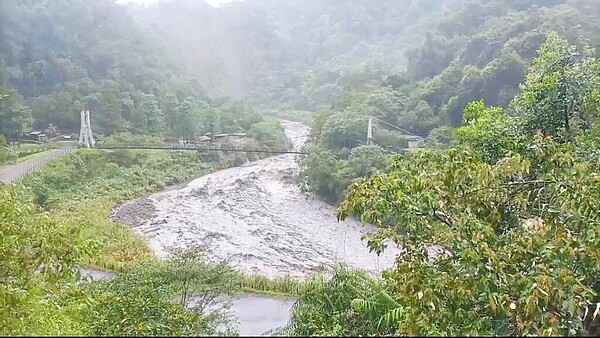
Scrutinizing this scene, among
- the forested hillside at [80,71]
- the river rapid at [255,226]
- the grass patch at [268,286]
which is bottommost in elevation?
the river rapid at [255,226]

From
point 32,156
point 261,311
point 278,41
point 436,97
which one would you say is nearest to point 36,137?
point 32,156

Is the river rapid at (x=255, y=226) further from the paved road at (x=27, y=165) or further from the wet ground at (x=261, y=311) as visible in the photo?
the paved road at (x=27, y=165)

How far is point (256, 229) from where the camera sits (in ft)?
41.7

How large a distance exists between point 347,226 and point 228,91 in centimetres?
3395

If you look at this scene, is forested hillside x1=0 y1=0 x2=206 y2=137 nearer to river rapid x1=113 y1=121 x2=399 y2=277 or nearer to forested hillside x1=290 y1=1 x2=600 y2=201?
river rapid x1=113 y1=121 x2=399 y2=277

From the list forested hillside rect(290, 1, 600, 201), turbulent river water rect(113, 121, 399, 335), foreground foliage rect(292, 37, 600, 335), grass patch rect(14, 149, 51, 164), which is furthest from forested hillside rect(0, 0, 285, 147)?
foreground foliage rect(292, 37, 600, 335)

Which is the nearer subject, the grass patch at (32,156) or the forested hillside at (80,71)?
the grass patch at (32,156)

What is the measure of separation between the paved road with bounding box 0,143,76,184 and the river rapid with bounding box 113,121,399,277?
2.87 meters

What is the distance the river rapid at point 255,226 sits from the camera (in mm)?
10477

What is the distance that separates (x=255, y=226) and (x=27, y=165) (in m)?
7.53

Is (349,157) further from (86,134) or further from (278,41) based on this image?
(278,41)

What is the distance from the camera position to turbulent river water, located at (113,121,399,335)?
9.94 m

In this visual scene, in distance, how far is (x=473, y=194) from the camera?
2.97 m

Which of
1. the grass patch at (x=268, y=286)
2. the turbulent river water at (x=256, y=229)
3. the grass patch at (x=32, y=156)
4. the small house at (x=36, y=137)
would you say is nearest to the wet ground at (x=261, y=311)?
the turbulent river water at (x=256, y=229)
